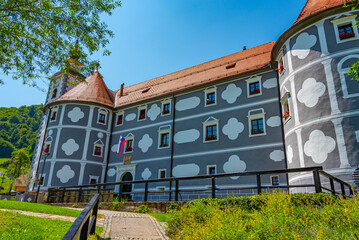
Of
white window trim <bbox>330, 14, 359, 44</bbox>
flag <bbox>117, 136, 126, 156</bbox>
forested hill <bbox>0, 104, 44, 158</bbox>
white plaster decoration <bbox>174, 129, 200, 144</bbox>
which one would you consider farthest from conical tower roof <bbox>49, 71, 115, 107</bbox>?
forested hill <bbox>0, 104, 44, 158</bbox>

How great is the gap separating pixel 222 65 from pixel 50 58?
16924 millimetres

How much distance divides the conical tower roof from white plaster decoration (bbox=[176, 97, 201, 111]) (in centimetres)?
830

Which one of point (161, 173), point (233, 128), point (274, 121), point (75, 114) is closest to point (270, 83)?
point (274, 121)

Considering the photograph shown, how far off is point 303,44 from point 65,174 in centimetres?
2101

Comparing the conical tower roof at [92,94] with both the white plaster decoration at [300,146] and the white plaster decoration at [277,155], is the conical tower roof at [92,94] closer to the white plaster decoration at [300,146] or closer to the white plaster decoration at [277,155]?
the white plaster decoration at [277,155]

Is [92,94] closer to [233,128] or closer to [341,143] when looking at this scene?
[233,128]

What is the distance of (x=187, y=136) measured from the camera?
851 inches

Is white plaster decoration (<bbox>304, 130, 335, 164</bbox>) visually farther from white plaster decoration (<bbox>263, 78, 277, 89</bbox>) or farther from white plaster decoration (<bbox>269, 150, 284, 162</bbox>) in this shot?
white plaster decoration (<bbox>263, 78, 277, 89</bbox>)

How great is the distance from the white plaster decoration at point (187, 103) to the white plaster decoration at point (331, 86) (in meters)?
9.71

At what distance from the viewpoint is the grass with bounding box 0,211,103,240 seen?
16.7ft

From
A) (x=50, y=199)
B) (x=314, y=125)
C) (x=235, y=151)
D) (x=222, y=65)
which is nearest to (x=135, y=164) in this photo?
(x=50, y=199)

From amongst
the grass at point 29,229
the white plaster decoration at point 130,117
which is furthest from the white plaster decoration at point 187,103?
the grass at point 29,229

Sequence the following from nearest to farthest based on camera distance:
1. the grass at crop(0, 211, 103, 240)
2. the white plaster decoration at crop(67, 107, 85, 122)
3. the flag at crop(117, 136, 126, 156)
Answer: the grass at crop(0, 211, 103, 240) → the flag at crop(117, 136, 126, 156) → the white plaster decoration at crop(67, 107, 85, 122)

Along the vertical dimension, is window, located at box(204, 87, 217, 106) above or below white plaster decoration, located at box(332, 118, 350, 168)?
above
